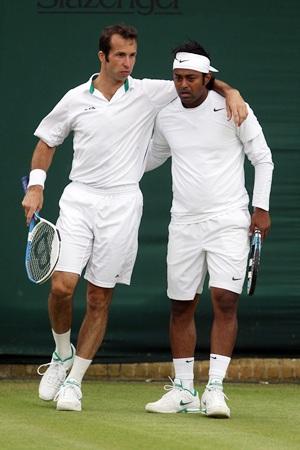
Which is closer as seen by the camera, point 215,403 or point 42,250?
point 215,403

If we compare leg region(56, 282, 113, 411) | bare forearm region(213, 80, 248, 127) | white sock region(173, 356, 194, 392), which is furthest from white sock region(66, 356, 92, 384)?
bare forearm region(213, 80, 248, 127)

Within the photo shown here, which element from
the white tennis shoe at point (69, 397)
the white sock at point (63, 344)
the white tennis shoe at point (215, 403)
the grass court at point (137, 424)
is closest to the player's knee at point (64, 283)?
the white sock at point (63, 344)

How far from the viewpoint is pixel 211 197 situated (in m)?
8.70

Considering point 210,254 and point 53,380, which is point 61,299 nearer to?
point 53,380

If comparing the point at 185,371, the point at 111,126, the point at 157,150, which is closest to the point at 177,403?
the point at 185,371

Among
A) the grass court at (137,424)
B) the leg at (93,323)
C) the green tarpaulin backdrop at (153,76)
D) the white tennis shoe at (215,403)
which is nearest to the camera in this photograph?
the grass court at (137,424)

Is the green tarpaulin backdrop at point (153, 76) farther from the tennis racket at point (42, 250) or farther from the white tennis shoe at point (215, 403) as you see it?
the white tennis shoe at point (215, 403)

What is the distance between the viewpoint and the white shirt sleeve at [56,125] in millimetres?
8922

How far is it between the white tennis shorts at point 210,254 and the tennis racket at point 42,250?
69cm

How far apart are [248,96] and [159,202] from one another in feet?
2.92

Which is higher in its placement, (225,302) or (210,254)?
(210,254)

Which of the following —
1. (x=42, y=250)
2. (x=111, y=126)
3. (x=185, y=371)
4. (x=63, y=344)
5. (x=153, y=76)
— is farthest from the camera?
(x=153, y=76)

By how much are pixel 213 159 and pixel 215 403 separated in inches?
50.2

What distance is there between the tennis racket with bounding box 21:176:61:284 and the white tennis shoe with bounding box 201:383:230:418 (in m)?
1.03
